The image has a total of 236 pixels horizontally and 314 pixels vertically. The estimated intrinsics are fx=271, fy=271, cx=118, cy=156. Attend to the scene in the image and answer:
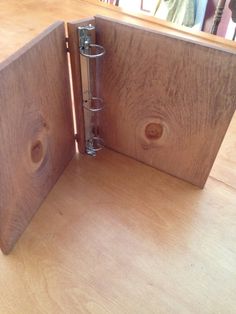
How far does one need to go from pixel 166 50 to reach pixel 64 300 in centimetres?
42

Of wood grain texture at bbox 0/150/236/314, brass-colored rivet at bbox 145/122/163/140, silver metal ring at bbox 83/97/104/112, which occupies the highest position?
silver metal ring at bbox 83/97/104/112

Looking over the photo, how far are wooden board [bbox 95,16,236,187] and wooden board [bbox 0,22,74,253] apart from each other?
0.09 metres

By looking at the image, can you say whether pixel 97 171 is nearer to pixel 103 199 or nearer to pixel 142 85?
pixel 103 199

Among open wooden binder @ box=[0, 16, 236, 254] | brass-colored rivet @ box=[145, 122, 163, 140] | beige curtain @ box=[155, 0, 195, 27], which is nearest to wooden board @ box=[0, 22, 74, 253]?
open wooden binder @ box=[0, 16, 236, 254]

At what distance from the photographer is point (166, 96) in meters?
0.47

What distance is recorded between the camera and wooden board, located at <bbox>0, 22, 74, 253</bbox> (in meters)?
0.37

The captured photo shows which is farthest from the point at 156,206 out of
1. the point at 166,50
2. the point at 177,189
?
the point at 166,50

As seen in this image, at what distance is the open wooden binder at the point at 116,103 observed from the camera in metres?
0.39

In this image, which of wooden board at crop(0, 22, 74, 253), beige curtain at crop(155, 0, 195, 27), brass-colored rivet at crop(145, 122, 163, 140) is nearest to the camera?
wooden board at crop(0, 22, 74, 253)

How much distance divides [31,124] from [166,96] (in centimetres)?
23

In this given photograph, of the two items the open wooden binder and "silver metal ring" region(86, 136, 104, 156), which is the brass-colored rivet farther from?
"silver metal ring" region(86, 136, 104, 156)

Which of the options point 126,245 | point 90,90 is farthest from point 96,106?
point 126,245

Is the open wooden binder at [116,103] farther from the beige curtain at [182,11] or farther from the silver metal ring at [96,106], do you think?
the beige curtain at [182,11]

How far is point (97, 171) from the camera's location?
59 centimetres
